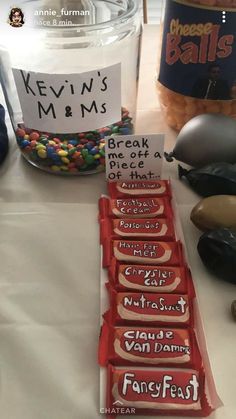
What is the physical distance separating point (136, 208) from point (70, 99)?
0.12 m

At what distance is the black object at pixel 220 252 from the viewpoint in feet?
1.18

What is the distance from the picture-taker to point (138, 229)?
1.37ft

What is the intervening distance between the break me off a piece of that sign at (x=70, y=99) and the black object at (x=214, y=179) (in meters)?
0.11

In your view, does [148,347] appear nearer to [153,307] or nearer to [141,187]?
[153,307]

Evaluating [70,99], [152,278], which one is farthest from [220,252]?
[70,99]

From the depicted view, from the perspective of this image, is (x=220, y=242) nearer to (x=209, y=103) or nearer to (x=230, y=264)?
(x=230, y=264)

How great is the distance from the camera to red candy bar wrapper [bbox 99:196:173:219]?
44cm

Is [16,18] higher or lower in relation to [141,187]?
higher

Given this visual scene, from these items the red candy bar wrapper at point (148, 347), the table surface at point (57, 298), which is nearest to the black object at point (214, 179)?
the table surface at point (57, 298)

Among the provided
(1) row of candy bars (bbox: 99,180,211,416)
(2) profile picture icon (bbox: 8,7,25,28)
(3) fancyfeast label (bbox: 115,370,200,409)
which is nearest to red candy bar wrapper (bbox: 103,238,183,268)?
(1) row of candy bars (bbox: 99,180,211,416)

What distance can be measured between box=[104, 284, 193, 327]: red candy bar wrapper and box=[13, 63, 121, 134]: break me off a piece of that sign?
0.62ft

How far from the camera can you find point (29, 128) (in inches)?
19.2

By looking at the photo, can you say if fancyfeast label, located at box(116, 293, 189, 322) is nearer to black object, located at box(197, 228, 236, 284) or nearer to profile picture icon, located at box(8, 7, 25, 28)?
black object, located at box(197, 228, 236, 284)

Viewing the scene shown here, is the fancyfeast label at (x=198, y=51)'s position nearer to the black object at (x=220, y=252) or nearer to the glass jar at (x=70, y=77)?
the glass jar at (x=70, y=77)
